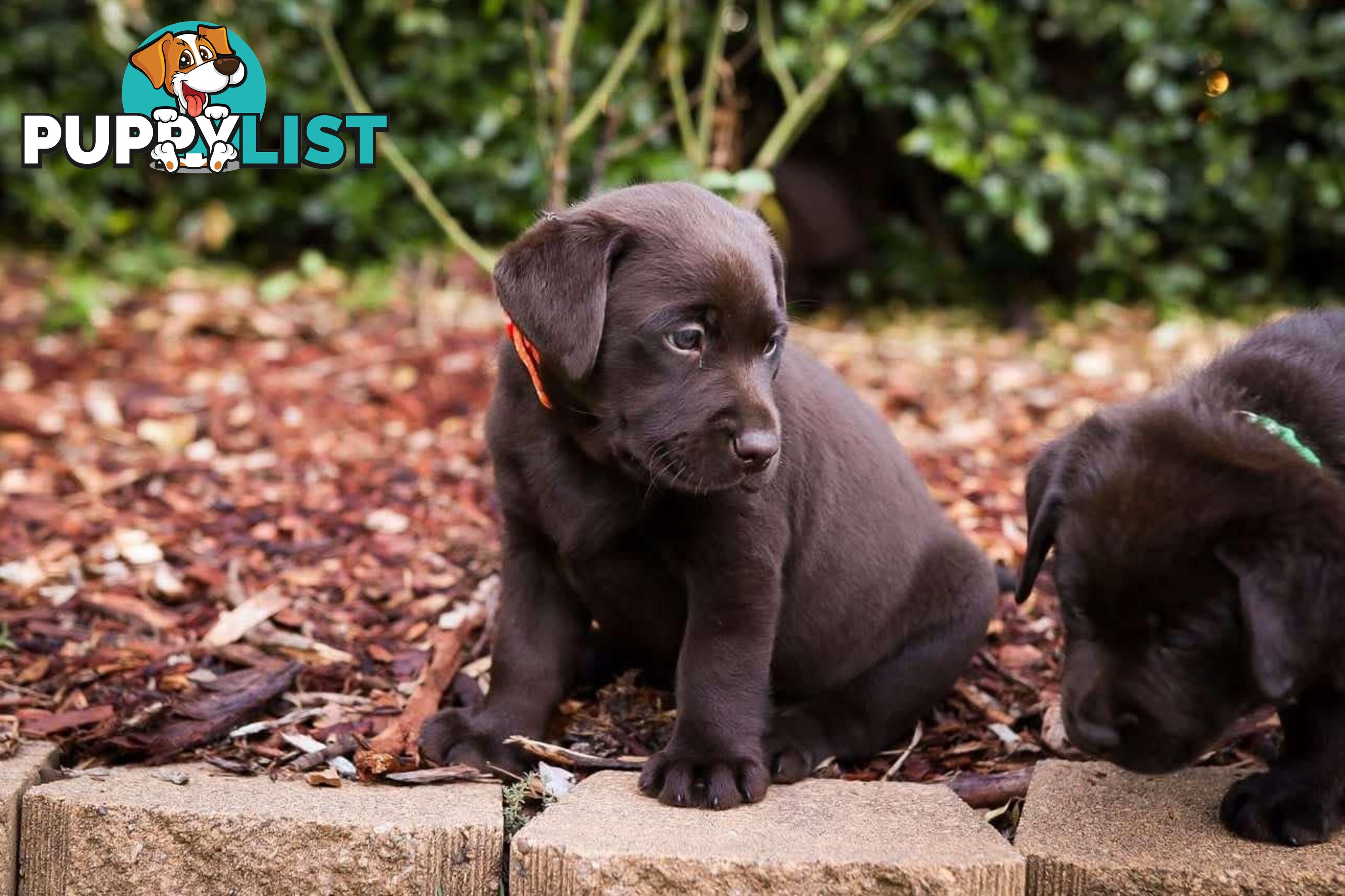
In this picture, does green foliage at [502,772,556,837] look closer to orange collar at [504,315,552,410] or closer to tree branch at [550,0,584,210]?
orange collar at [504,315,552,410]

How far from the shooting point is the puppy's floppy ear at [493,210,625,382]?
3.12m

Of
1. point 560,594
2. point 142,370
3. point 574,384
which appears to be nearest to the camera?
point 574,384

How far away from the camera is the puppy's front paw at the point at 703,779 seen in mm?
3150

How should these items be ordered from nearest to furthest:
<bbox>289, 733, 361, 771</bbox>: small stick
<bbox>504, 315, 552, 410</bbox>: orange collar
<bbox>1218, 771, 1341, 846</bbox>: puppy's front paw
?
<bbox>1218, 771, 1341, 846</bbox>: puppy's front paw → <bbox>504, 315, 552, 410</bbox>: orange collar → <bbox>289, 733, 361, 771</bbox>: small stick

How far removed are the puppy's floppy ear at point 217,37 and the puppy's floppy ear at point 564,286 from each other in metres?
4.30

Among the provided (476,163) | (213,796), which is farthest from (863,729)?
(476,163)

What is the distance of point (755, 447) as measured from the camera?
10.1ft

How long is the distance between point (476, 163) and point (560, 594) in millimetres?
4877

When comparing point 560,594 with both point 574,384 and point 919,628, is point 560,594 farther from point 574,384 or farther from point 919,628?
point 919,628

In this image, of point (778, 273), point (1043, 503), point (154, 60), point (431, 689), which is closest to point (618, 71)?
point (154, 60)

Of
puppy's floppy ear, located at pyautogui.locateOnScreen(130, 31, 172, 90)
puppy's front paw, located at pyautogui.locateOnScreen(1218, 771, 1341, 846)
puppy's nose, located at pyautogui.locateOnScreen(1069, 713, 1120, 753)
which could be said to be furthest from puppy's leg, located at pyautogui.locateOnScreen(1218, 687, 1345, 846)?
puppy's floppy ear, located at pyautogui.locateOnScreen(130, 31, 172, 90)

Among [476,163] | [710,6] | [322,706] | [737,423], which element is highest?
[710,6]

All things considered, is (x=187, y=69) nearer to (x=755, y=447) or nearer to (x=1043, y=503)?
(x=755, y=447)

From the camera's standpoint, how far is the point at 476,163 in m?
8.07
